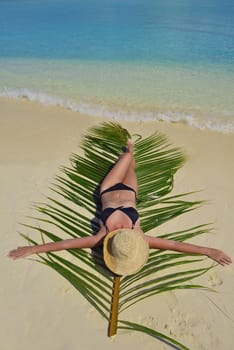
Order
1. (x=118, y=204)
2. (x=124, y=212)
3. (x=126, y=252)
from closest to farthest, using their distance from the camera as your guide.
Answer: (x=126, y=252) → (x=124, y=212) → (x=118, y=204)

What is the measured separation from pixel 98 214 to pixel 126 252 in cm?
92

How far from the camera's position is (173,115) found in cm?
599

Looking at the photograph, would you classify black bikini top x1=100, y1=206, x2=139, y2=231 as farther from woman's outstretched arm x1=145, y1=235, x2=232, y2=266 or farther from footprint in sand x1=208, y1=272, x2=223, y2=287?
footprint in sand x1=208, y1=272, x2=223, y2=287

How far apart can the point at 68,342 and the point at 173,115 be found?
4191 millimetres

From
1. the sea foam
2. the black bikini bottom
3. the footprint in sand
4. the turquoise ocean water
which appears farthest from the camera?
the turquoise ocean water

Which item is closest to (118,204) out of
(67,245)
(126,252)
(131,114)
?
(67,245)

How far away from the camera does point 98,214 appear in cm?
341

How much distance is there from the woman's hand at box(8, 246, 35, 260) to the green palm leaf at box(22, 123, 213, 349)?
103mm

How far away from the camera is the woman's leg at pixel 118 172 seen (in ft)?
11.6

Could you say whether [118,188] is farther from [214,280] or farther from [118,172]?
[214,280]

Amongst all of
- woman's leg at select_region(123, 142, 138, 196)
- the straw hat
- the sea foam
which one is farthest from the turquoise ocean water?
the straw hat

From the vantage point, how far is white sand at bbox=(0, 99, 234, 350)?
2.46 metres

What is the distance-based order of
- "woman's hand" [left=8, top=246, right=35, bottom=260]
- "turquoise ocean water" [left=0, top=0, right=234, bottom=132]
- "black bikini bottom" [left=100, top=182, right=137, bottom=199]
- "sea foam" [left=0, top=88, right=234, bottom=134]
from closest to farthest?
"woman's hand" [left=8, top=246, right=35, bottom=260]
"black bikini bottom" [left=100, top=182, right=137, bottom=199]
"sea foam" [left=0, top=88, right=234, bottom=134]
"turquoise ocean water" [left=0, top=0, right=234, bottom=132]

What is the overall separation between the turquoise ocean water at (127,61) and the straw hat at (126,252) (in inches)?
128
